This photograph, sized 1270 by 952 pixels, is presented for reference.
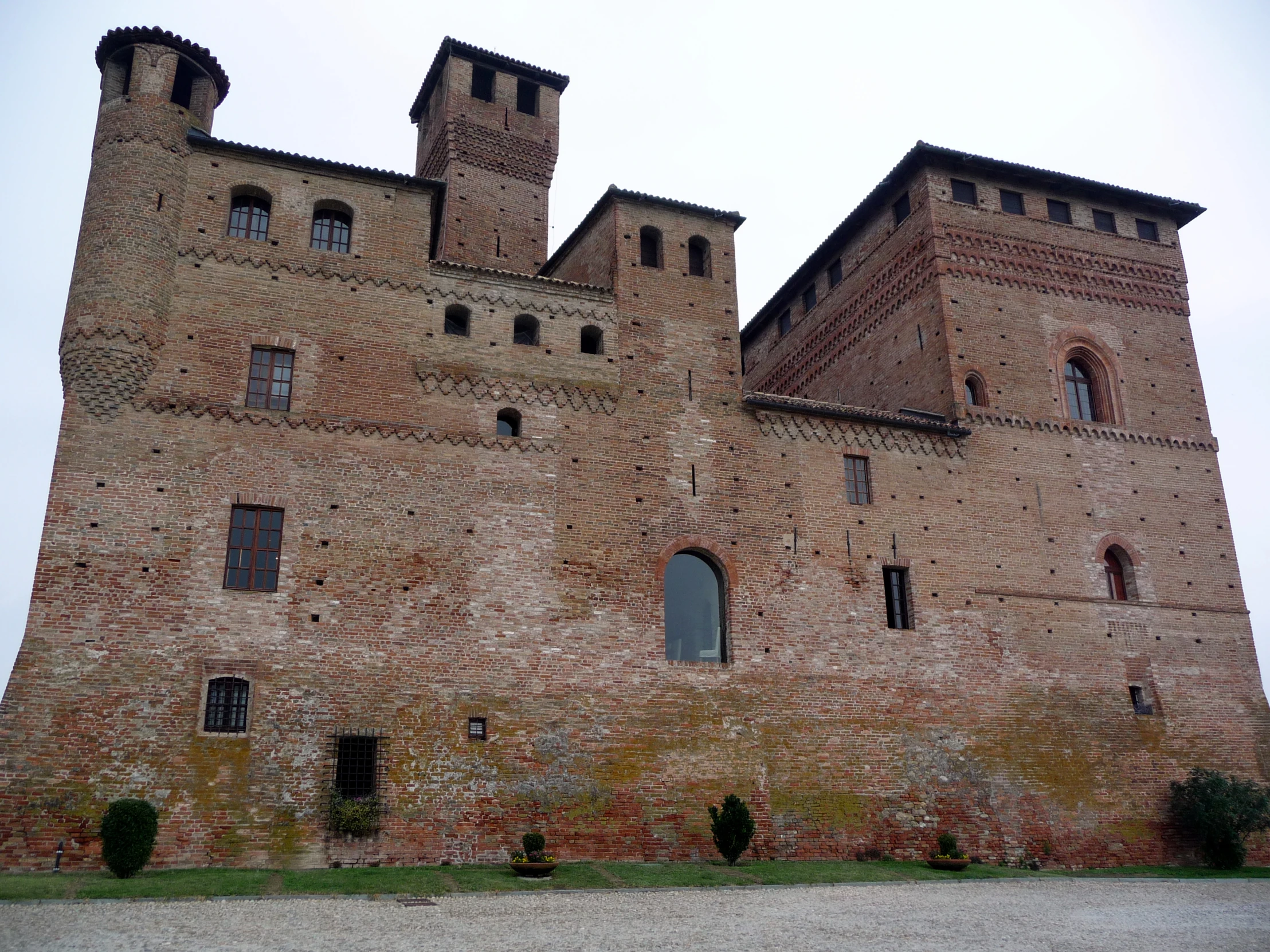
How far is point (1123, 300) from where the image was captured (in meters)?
24.6

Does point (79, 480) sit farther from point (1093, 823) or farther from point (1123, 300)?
point (1123, 300)

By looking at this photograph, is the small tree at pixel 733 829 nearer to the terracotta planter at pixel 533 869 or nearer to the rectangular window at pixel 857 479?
the terracotta planter at pixel 533 869

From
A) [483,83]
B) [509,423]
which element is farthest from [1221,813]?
[483,83]

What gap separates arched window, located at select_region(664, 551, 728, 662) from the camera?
1862 cm

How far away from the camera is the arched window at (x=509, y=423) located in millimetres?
18859

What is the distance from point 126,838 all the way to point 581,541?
8.32 m

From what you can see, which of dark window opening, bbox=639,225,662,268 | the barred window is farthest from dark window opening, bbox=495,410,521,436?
the barred window

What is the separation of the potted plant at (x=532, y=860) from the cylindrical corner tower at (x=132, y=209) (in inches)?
369

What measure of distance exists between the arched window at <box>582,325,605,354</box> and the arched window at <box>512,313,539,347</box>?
0.94 m

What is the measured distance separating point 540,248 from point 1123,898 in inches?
714

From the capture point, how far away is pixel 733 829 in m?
16.3

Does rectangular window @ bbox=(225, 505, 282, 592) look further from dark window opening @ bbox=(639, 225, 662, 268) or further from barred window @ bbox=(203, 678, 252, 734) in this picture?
dark window opening @ bbox=(639, 225, 662, 268)

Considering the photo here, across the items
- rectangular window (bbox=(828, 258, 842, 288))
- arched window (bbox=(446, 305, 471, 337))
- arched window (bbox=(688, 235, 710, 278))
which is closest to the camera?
arched window (bbox=(446, 305, 471, 337))

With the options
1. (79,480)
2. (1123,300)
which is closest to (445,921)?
(79,480)
